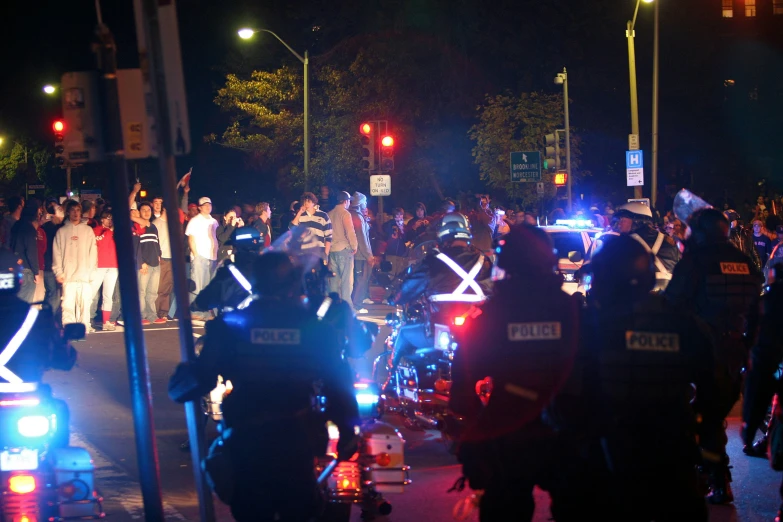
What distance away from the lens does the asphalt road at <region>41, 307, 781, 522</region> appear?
6875mm

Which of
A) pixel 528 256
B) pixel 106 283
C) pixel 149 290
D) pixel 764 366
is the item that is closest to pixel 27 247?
pixel 106 283

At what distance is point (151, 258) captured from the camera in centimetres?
1695

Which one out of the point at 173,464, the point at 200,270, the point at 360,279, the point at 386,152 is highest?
the point at 386,152

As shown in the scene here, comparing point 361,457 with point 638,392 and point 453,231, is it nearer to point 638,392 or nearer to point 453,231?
point 638,392

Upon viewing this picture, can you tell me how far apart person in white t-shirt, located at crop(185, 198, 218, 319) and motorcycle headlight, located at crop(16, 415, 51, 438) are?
1146 cm

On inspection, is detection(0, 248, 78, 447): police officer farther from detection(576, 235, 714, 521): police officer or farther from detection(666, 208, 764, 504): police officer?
detection(666, 208, 764, 504): police officer

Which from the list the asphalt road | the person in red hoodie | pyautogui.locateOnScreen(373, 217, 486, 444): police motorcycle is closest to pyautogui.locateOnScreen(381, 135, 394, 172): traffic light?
the person in red hoodie

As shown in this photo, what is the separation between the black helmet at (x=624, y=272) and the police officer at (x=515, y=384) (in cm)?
18

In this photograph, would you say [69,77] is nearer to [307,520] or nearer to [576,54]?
[307,520]

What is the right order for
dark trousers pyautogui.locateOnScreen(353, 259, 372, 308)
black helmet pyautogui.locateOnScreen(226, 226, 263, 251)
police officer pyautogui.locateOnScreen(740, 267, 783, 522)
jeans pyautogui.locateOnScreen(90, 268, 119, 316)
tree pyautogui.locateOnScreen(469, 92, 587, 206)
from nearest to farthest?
police officer pyautogui.locateOnScreen(740, 267, 783, 522) → black helmet pyautogui.locateOnScreen(226, 226, 263, 251) → jeans pyautogui.locateOnScreen(90, 268, 119, 316) → dark trousers pyautogui.locateOnScreen(353, 259, 372, 308) → tree pyautogui.locateOnScreen(469, 92, 587, 206)

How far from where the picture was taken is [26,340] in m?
5.37

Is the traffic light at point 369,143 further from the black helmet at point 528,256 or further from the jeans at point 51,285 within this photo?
the black helmet at point 528,256

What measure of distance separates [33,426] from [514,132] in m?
31.0

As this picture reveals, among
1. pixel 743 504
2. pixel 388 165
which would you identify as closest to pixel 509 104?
pixel 388 165
